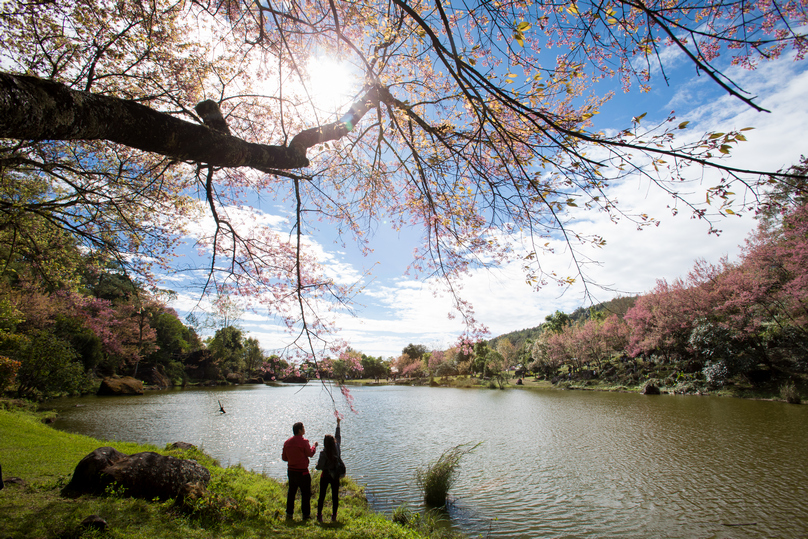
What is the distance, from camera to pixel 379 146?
495 centimetres

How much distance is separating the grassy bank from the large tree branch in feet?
14.3

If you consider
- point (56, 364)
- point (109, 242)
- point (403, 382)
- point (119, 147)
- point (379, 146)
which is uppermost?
point (119, 147)

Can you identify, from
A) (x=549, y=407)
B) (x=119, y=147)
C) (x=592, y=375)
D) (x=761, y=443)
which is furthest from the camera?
(x=592, y=375)

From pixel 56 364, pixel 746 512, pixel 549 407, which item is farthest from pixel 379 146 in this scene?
pixel 549 407

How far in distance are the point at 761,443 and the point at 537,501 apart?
9.52 meters

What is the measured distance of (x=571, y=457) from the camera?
35.8ft

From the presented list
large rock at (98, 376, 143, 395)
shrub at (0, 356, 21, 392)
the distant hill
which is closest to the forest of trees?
the distant hill

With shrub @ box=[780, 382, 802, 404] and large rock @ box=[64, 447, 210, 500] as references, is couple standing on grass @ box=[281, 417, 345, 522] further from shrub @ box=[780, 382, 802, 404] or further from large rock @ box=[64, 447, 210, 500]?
shrub @ box=[780, 382, 802, 404]

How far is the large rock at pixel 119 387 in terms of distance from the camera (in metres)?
25.8

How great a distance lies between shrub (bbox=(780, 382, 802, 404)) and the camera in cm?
1817

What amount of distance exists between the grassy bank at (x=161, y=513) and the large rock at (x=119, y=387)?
2342cm

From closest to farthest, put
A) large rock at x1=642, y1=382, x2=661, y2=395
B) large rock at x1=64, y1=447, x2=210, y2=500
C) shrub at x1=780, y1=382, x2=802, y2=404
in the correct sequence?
1. large rock at x1=64, y1=447, x2=210, y2=500
2. shrub at x1=780, y1=382, x2=802, y2=404
3. large rock at x1=642, y1=382, x2=661, y2=395

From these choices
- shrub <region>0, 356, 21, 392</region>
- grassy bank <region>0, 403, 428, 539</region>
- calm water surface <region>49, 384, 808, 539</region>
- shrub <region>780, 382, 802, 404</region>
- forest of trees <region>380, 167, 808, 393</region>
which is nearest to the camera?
grassy bank <region>0, 403, 428, 539</region>

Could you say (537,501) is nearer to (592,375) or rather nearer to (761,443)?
(761,443)
